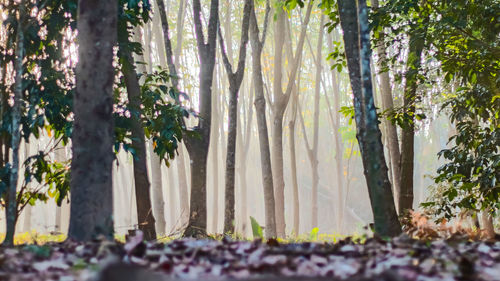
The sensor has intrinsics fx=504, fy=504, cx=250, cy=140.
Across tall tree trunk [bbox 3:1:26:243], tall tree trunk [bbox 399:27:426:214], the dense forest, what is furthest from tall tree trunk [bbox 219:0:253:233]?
tall tree trunk [bbox 3:1:26:243]

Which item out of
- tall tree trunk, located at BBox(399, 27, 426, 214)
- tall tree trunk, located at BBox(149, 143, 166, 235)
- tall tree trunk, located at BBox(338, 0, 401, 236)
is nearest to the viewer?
tall tree trunk, located at BBox(338, 0, 401, 236)

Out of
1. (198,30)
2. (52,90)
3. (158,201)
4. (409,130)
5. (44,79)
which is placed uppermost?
(198,30)

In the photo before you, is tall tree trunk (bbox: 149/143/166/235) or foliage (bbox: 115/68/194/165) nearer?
foliage (bbox: 115/68/194/165)

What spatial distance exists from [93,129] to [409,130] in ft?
17.5

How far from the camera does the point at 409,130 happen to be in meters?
7.85

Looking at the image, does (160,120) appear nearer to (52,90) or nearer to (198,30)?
(52,90)

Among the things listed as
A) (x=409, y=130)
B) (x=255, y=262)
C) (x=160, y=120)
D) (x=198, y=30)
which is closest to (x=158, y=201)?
A: (x=198, y=30)

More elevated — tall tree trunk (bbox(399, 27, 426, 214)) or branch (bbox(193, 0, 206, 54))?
branch (bbox(193, 0, 206, 54))

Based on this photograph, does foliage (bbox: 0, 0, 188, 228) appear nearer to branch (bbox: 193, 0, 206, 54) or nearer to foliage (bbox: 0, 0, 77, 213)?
foliage (bbox: 0, 0, 77, 213)

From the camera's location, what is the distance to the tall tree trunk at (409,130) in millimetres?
7137

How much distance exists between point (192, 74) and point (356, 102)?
19036 mm

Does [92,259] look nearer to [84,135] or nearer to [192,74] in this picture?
[84,135]

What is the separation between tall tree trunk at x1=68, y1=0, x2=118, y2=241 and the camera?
4.00 meters

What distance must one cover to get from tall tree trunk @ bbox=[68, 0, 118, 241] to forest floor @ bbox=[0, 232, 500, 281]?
34cm
